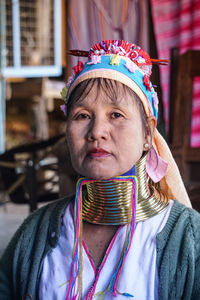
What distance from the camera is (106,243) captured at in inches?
52.4

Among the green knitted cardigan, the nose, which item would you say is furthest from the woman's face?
the green knitted cardigan

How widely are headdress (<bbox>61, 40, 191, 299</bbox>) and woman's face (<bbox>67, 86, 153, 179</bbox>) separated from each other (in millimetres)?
62

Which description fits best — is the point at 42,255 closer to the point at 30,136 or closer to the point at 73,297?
the point at 73,297

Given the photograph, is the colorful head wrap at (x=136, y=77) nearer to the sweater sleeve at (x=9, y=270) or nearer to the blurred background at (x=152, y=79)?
the blurred background at (x=152, y=79)

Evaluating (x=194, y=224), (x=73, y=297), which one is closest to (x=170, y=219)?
(x=194, y=224)

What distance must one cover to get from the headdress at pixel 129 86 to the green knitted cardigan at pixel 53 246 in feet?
0.31

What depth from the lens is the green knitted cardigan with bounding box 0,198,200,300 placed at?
1.17m

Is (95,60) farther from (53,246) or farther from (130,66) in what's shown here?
(53,246)

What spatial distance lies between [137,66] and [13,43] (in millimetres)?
8365

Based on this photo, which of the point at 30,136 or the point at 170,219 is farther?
the point at 30,136

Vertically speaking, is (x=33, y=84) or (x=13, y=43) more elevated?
(x=13, y=43)

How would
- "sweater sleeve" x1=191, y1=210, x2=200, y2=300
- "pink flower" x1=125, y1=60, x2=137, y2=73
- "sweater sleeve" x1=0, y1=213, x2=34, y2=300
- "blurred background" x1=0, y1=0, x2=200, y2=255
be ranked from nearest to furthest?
"sweater sleeve" x1=191, y1=210, x2=200, y2=300
"pink flower" x1=125, y1=60, x2=137, y2=73
"sweater sleeve" x1=0, y1=213, x2=34, y2=300
"blurred background" x1=0, y1=0, x2=200, y2=255

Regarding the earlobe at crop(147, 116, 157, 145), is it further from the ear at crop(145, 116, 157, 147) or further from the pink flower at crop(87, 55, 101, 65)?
the pink flower at crop(87, 55, 101, 65)

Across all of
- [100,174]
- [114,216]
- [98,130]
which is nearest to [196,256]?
[114,216]
